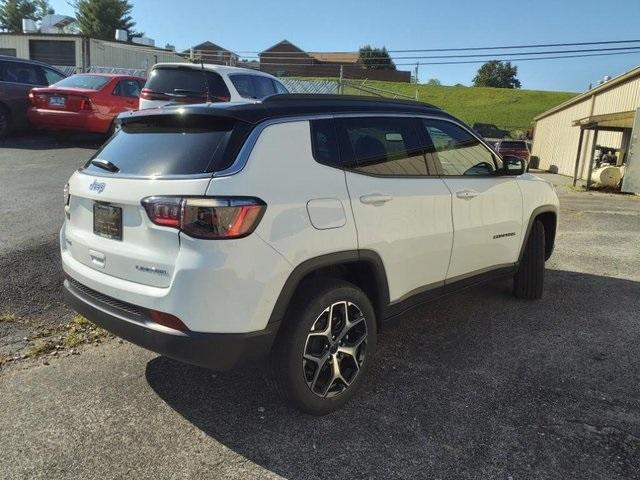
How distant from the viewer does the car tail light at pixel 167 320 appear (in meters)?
2.70

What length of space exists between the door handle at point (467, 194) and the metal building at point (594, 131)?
14291 mm

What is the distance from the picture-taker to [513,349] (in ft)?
13.8

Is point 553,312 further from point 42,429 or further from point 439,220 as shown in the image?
point 42,429

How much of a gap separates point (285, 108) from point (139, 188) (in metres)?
0.92

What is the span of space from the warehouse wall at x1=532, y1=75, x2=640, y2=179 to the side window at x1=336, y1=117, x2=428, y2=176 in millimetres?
17048

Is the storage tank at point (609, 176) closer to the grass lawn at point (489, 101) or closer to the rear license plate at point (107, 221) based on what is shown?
the rear license plate at point (107, 221)

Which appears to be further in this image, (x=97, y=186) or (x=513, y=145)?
(x=513, y=145)

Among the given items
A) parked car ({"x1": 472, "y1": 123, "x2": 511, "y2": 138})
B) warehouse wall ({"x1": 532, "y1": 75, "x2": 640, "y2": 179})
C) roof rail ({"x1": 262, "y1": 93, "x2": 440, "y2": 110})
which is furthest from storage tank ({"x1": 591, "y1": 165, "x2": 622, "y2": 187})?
parked car ({"x1": 472, "y1": 123, "x2": 511, "y2": 138})

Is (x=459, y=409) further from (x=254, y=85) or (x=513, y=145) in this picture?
(x=513, y=145)

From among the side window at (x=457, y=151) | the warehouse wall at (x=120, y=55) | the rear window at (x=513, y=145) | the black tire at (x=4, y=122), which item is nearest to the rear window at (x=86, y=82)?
the black tire at (x=4, y=122)

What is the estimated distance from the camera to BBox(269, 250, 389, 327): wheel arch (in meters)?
2.86

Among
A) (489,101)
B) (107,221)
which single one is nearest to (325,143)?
(107,221)

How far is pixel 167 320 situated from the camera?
2736mm

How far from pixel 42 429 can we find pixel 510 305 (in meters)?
4.03
